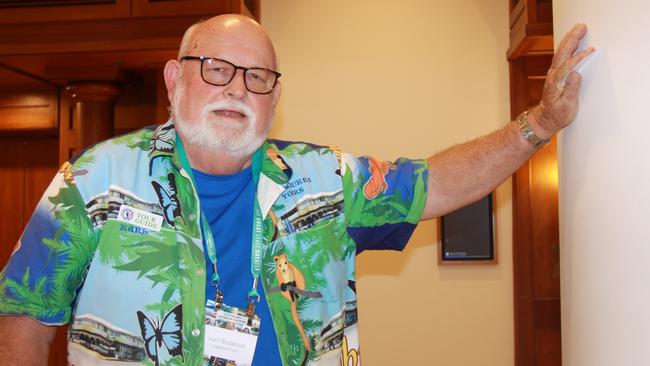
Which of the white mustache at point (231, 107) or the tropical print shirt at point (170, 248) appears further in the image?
the white mustache at point (231, 107)

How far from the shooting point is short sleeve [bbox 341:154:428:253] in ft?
5.19

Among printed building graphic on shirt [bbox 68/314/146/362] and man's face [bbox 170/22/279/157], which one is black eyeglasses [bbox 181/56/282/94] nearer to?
man's face [bbox 170/22/279/157]

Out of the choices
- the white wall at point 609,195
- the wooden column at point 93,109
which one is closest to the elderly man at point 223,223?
the white wall at point 609,195

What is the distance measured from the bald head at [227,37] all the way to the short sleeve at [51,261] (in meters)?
0.50

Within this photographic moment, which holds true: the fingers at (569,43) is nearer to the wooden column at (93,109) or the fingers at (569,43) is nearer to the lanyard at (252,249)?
the lanyard at (252,249)

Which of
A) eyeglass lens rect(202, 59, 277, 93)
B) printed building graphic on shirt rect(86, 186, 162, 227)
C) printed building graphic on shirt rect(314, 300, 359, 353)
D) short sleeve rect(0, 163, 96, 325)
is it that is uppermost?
eyeglass lens rect(202, 59, 277, 93)

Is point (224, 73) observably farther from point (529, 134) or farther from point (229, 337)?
point (529, 134)

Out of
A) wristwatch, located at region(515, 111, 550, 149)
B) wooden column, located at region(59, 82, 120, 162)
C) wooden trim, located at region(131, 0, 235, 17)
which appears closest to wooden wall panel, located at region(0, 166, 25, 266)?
wooden column, located at region(59, 82, 120, 162)

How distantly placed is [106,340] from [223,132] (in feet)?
1.83

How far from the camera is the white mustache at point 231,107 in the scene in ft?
4.86

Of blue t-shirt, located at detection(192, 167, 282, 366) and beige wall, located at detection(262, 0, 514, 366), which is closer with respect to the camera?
blue t-shirt, located at detection(192, 167, 282, 366)

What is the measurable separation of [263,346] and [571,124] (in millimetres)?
874

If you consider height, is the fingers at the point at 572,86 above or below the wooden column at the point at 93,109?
below

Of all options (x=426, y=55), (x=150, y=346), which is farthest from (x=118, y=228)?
(x=426, y=55)
